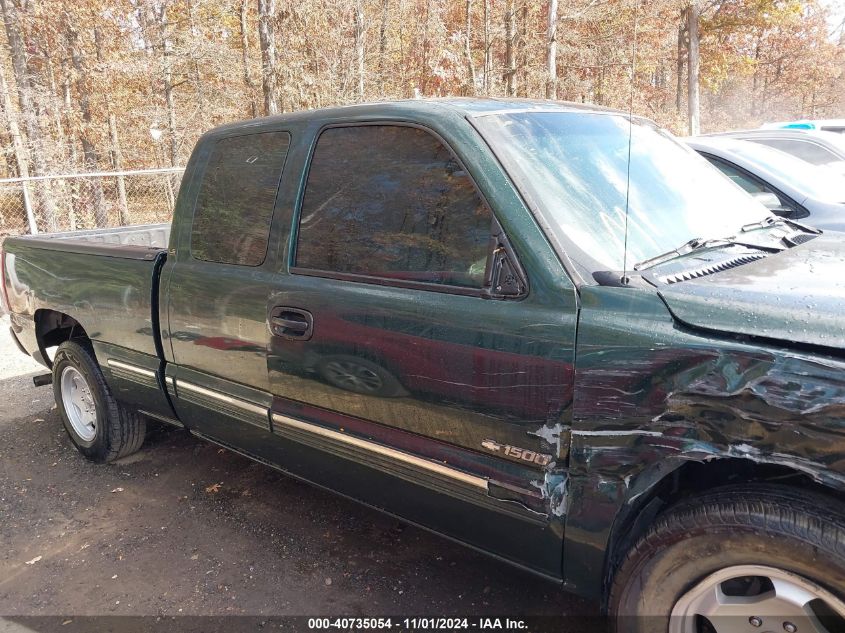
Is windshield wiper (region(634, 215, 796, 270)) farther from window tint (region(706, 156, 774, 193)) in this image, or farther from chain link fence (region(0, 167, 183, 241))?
chain link fence (region(0, 167, 183, 241))

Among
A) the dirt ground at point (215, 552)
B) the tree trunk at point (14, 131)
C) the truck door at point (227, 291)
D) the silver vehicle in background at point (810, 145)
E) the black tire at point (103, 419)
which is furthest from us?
the tree trunk at point (14, 131)

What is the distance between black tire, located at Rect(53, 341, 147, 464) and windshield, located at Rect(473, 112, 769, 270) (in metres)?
2.91

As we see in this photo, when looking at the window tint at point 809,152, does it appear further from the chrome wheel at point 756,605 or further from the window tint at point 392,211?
the chrome wheel at point 756,605

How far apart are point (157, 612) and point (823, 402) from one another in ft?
8.42

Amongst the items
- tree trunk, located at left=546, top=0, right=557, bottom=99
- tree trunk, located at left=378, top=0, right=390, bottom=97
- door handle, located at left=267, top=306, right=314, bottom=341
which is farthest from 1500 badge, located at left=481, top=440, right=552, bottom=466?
tree trunk, located at left=378, top=0, right=390, bottom=97

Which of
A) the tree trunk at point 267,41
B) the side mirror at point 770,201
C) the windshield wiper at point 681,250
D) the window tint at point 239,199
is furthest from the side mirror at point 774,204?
the tree trunk at point 267,41

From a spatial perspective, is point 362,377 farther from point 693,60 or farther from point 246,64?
point 693,60

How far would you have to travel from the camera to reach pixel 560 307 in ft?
6.24

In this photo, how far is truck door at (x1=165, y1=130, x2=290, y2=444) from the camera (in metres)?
2.79

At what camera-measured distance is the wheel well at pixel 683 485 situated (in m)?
1.72

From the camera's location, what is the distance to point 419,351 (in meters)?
2.20

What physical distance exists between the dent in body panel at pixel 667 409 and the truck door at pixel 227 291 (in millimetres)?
1459

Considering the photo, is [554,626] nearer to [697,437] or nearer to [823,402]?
[697,437]

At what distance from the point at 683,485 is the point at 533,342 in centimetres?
62
